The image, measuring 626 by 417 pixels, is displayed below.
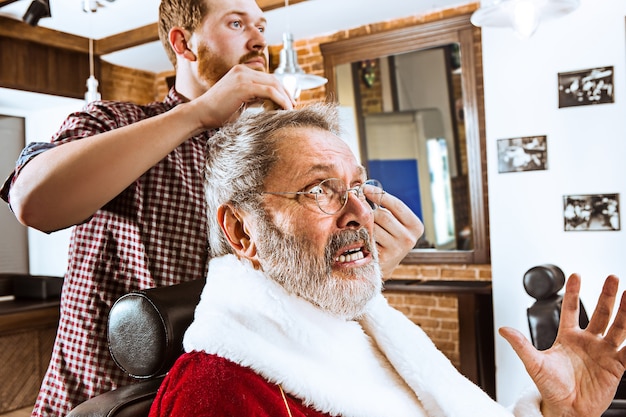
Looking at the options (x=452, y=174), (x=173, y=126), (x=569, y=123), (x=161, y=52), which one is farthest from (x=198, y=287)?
(x=161, y=52)

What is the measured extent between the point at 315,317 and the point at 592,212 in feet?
11.0

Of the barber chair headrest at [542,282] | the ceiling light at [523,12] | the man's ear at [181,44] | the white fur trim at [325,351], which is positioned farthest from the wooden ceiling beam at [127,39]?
the white fur trim at [325,351]

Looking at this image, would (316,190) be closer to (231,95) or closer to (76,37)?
(231,95)

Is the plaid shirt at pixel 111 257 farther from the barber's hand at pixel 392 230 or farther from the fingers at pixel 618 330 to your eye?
the fingers at pixel 618 330

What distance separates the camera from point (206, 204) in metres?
1.54

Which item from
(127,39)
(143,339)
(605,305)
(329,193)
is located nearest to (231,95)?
(329,193)

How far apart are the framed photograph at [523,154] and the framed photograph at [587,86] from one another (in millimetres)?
319

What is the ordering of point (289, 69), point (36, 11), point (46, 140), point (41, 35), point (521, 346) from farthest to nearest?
1. point (46, 140)
2. point (41, 35)
3. point (36, 11)
4. point (289, 69)
5. point (521, 346)

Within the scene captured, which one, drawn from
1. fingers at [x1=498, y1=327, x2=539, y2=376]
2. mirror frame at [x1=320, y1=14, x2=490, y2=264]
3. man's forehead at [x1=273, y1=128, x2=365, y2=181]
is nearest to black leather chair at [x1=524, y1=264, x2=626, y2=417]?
fingers at [x1=498, y1=327, x2=539, y2=376]

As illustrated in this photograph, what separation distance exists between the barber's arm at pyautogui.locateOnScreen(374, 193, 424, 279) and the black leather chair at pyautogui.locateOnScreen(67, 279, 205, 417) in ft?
1.68

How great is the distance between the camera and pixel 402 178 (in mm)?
5684

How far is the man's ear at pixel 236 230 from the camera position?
4.65ft

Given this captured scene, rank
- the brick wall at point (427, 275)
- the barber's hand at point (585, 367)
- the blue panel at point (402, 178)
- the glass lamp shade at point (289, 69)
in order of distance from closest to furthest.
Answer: the barber's hand at point (585, 367) → the glass lamp shade at point (289, 69) → the brick wall at point (427, 275) → the blue panel at point (402, 178)

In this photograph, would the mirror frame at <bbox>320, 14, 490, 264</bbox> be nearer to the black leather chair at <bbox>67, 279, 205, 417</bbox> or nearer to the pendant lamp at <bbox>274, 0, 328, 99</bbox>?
the pendant lamp at <bbox>274, 0, 328, 99</bbox>
